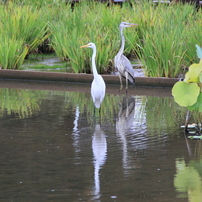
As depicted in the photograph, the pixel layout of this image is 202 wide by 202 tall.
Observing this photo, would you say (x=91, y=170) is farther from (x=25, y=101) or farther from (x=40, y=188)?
(x=25, y=101)

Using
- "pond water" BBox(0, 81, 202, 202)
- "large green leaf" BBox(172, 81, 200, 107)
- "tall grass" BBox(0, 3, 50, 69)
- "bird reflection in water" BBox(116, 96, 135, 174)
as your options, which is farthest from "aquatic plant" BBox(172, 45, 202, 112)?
"tall grass" BBox(0, 3, 50, 69)

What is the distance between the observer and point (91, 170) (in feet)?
21.9

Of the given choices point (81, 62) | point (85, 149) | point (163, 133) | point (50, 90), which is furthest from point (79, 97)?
point (85, 149)

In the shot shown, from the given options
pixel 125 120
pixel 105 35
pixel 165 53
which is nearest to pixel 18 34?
pixel 105 35

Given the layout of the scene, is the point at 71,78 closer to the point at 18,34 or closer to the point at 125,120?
the point at 18,34

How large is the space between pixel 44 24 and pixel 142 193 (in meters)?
12.8

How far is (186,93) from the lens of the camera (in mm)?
8797

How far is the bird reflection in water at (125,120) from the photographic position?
303 inches

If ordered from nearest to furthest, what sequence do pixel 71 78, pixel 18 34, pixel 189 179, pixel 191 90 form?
pixel 189 179
pixel 191 90
pixel 71 78
pixel 18 34

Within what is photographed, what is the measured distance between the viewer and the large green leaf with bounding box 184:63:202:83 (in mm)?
8711

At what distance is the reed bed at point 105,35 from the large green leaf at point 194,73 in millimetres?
5252

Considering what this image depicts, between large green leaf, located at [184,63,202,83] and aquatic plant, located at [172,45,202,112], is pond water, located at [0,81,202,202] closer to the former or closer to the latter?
aquatic plant, located at [172,45,202,112]

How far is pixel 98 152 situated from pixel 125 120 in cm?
257

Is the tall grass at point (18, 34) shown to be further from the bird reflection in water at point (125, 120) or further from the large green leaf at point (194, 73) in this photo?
the large green leaf at point (194, 73)
